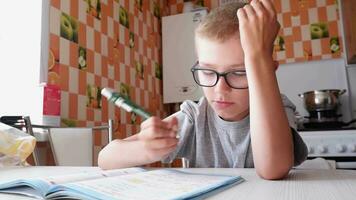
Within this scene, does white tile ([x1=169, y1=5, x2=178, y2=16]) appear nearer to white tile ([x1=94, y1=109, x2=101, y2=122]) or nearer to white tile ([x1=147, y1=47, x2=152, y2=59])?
white tile ([x1=147, y1=47, x2=152, y2=59])

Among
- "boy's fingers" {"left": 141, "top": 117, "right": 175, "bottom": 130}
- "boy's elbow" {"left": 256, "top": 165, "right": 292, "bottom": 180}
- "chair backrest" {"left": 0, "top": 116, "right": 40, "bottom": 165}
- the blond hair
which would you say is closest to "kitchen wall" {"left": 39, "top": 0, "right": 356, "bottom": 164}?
"chair backrest" {"left": 0, "top": 116, "right": 40, "bottom": 165}

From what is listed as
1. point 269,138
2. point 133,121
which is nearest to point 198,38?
point 269,138

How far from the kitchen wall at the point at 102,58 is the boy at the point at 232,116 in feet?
2.78

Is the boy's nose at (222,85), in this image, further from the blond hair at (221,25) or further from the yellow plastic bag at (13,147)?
the yellow plastic bag at (13,147)

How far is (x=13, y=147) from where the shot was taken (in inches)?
32.1

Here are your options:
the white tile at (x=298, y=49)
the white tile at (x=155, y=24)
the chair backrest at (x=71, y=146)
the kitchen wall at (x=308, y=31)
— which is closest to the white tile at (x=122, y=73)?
the white tile at (x=155, y=24)

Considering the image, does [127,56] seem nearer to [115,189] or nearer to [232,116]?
[232,116]

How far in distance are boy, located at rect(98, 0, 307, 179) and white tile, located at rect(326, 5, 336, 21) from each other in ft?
5.70

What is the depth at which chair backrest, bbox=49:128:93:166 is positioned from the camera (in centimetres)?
127

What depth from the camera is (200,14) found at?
2436mm

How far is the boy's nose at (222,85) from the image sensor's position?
0.63 meters

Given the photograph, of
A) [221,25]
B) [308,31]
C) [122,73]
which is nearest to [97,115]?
[122,73]

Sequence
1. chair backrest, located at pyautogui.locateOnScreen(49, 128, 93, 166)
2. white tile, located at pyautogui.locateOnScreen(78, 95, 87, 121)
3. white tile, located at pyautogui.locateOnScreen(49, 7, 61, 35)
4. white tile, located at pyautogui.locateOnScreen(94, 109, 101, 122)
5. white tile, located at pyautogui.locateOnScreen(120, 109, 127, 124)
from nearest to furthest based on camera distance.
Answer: chair backrest, located at pyautogui.locateOnScreen(49, 128, 93, 166) → white tile, located at pyautogui.locateOnScreen(49, 7, 61, 35) → white tile, located at pyautogui.locateOnScreen(78, 95, 87, 121) → white tile, located at pyautogui.locateOnScreen(94, 109, 101, 122) → white tile, located at pyautogui.locateOnScreen(120, 109, 127, 124)

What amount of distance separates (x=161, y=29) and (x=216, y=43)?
2.04 metres
